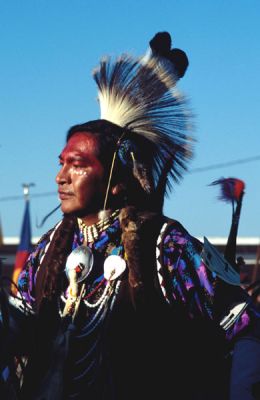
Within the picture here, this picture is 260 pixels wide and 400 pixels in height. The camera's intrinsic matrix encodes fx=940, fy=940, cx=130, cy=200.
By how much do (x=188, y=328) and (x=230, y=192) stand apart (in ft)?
2.09

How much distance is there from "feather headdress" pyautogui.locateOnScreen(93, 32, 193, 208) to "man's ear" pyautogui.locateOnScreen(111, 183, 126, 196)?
114mm

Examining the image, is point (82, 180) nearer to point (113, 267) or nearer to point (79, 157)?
point (79, 157)

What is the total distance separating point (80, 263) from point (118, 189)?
0.36 meters

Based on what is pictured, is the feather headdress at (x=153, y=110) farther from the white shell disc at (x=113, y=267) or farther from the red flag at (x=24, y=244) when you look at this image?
the red flag at (x=24, y=244)

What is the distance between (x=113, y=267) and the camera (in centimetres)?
389

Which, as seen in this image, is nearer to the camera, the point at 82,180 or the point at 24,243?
the point at 82,180

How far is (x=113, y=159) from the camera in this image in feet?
13.4

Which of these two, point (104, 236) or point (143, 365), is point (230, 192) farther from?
point (143, 365)

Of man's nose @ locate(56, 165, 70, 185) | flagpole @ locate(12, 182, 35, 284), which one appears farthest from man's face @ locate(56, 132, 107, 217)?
flagpole @ locate(12, 182, 35, 284)

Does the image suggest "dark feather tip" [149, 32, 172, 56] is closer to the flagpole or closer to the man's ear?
the man's ear

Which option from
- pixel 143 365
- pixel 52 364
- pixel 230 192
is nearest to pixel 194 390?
pixel 143 365

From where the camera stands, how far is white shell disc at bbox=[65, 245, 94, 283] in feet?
13.0

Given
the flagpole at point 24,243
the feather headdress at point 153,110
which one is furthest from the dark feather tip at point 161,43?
the flagpole at point 24,243

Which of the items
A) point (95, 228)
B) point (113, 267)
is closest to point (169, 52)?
point (95, 228)
